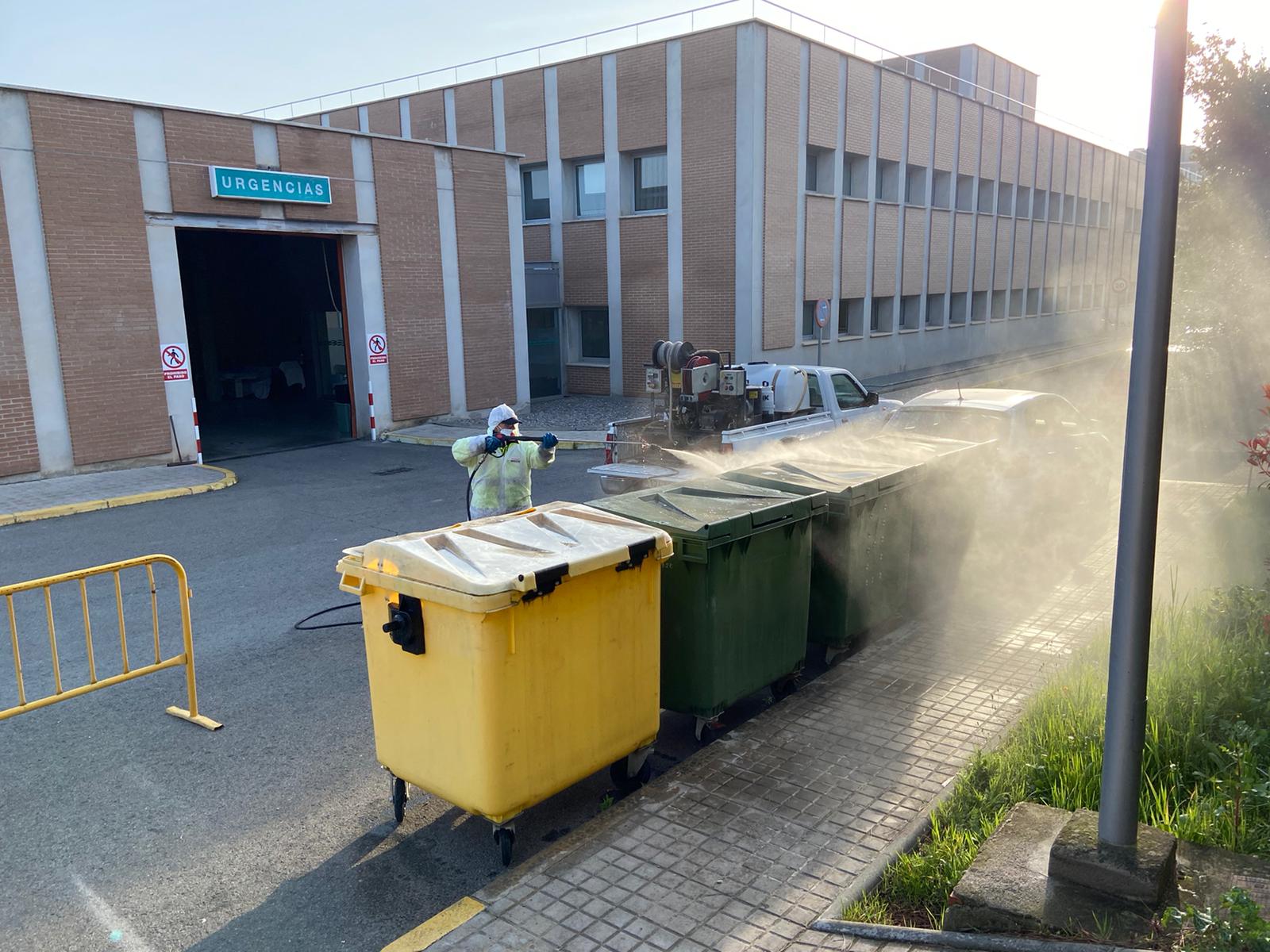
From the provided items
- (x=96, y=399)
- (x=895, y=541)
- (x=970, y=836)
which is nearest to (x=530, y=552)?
(x=970, y=836)

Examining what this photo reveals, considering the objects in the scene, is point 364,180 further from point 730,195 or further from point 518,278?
point 730,195

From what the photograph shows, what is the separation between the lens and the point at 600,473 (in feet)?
32.9

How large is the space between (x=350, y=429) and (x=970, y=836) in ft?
56.6

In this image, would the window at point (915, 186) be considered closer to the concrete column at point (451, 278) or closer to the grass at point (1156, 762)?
the concrete column at point (451, 278)

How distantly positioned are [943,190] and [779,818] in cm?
3052

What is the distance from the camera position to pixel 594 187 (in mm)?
25484

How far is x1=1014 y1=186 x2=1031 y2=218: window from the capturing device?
37312mm

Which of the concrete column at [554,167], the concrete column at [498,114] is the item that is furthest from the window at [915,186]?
the concrete column at [498,114]

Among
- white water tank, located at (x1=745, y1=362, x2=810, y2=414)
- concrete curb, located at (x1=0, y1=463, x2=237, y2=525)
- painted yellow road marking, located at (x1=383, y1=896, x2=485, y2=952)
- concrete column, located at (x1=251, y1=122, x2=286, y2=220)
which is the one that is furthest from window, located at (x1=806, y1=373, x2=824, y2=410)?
concrete column, located at (x1=251, y1=122, x2=286, y2=220)

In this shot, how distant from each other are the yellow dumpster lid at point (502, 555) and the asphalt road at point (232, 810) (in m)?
1.32

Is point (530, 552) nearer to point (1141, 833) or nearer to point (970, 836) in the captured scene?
point (970, 836)

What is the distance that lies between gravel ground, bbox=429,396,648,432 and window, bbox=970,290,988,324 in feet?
53.4

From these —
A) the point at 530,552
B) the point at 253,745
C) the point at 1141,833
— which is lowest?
the point at 253,745

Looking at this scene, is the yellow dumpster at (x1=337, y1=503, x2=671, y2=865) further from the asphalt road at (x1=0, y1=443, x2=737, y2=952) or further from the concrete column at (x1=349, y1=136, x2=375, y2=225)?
the concrete column at (x1=349, y1=136, x2=375, y2=225)
